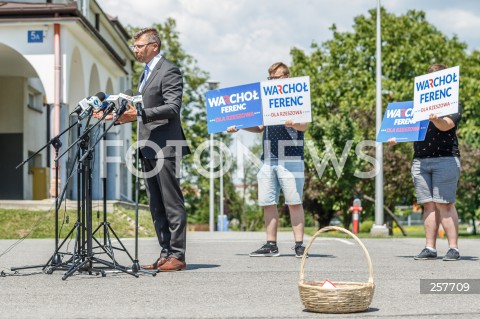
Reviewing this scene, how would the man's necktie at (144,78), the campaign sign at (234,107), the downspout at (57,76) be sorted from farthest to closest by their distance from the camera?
the downspout at (57,76) → the campaign sign at (234,107) → the man's necktie at (144,78)

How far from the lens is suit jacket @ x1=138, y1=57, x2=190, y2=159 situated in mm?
8008

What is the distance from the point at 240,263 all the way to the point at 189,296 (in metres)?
2.86

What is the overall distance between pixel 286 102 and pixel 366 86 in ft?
123

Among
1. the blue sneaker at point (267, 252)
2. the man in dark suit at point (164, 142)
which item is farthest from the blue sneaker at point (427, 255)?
the man in dark suit at point (164, 142)

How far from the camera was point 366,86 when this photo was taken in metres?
46.4

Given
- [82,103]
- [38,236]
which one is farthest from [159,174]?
[38,236]

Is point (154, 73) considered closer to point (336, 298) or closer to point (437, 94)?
point (437, 94)

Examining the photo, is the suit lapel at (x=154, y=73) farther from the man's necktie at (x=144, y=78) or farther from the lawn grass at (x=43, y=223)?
the lawn grass at (x=43, y=223)

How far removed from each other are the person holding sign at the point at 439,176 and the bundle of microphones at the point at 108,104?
351cm

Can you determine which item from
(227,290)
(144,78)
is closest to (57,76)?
(144,78)

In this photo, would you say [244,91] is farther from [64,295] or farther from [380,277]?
[64,295]

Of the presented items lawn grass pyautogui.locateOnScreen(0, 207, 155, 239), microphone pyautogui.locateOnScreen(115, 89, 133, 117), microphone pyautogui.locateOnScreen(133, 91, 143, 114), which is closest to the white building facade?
lawn grass pyautogui.locateOnScreen(0, 207, 155, 239)

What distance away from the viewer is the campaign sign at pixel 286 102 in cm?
973

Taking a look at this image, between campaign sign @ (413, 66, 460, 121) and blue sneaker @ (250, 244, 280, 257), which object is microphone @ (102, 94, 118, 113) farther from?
campaign sign @ (413, 66, 460, 121)
